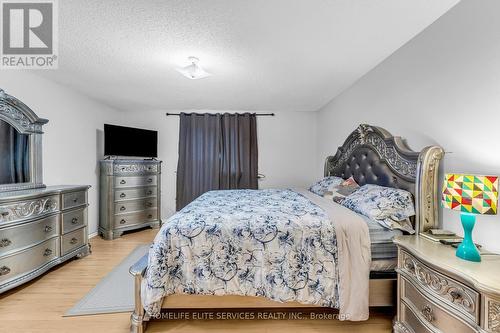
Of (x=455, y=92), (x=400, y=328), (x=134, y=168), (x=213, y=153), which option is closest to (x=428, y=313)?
(x=400, y=328)

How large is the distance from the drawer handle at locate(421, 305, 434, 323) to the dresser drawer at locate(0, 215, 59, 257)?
3.23 metres

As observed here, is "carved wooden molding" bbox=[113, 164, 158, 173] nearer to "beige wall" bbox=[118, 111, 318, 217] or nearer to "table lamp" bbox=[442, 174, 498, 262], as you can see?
"beige wall" bbox=[118, 111, 318, 217]

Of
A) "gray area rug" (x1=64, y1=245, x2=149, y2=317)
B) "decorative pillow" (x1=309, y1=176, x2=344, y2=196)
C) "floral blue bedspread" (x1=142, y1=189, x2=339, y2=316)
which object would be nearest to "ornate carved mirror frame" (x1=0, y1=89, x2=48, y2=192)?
"gray area rug" (x1=64, y1=245, x2=149, y2=317)

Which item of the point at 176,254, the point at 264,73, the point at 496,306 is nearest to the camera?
the point at 496,306

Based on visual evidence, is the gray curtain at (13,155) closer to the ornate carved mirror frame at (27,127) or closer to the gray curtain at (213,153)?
the ornate carved mirror frame at (27,127)

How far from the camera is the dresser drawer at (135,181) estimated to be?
3.54 meters

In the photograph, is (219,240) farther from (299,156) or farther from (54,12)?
(299,156)

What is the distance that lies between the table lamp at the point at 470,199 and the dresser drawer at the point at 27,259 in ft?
11.1

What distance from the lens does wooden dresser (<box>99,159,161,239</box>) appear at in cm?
348

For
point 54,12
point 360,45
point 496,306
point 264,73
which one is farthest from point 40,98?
point 496,306

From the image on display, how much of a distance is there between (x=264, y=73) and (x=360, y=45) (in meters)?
1.02

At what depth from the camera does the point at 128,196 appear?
3.63m

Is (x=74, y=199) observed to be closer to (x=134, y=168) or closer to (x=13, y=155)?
(x=13, y=155)

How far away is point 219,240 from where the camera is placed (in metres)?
1.59
